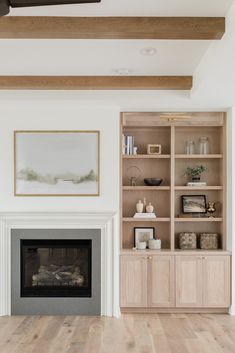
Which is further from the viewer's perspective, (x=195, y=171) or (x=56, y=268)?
(x=195, y=171)

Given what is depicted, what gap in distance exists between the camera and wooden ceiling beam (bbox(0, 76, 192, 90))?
528 centimetres

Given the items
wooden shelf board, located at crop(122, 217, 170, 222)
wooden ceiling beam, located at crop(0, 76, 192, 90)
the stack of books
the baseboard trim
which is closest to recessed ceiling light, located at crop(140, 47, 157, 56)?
wooden ceiling beam, located at crop(0, 76, 192, 90)

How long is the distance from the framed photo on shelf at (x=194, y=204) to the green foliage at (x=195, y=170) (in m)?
0.29

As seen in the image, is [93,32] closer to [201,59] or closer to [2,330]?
[201,59]

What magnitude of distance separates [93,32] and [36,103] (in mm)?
2690

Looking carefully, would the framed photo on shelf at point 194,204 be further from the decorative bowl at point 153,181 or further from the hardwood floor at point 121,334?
the hardwood floor at point 121,334

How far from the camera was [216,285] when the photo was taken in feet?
20.1

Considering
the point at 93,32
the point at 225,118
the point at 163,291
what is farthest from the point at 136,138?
the point at 93,32

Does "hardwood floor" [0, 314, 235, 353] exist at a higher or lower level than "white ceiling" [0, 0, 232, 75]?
lower

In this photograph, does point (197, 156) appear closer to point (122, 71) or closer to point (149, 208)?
point (149, 208)

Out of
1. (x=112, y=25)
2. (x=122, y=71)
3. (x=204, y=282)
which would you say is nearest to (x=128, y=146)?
(x=122, y=71)

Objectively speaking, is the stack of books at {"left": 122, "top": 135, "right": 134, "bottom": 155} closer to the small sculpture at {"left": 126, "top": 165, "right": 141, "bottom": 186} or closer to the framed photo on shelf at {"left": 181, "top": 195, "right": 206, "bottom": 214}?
the small sculpture at {"left": 126, "top": 165, "right": 141, "bottom": 186}

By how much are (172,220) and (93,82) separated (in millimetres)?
2099

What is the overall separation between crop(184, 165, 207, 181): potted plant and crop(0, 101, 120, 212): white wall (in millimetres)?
1029
